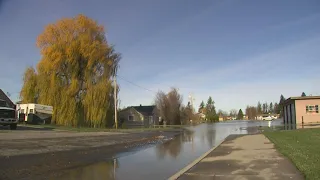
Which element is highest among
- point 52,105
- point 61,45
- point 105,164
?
point 61,45

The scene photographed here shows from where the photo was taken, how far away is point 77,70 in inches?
1555

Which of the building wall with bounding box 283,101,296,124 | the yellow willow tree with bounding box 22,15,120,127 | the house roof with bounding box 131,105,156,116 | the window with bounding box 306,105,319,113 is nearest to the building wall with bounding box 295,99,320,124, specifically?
the window with bounding box 306,105,319,113

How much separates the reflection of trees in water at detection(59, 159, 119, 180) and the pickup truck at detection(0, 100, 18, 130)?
1423cm

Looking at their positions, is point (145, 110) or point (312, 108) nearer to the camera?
point (312, 108)

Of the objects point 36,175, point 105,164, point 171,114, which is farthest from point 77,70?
point 171,114

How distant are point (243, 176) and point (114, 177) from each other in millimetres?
3810

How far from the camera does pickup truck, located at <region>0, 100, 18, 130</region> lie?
24156mm

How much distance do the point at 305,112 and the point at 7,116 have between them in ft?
120

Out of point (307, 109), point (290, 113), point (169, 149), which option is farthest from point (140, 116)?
point (169, 149)

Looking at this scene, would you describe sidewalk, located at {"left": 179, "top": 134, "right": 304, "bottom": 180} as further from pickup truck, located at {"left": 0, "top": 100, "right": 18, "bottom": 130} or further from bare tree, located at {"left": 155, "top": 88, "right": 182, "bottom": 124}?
bare tree, located at {"left": 155, "top": 88, "right": 182, "bottom": 124}

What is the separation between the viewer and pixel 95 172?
1096 centimetres

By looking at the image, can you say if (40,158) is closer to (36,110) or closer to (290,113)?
(36,110)

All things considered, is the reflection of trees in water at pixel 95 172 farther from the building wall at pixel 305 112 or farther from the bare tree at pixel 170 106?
the bare tree at pixel 170 106

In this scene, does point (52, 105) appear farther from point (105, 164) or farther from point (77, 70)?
point (105, 164)
